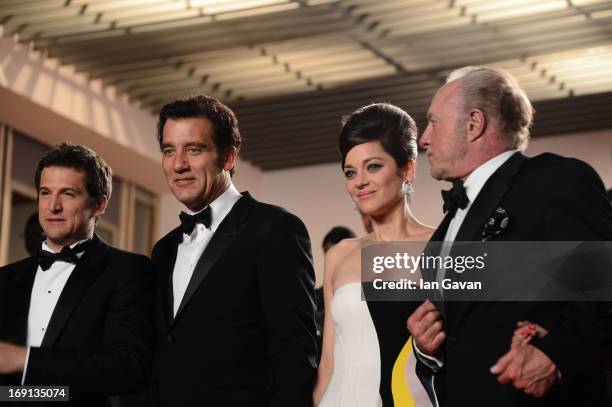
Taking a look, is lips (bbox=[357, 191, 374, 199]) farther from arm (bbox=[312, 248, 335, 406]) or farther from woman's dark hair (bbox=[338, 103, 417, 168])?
arm (bbox=[312, 248, 335, 406])

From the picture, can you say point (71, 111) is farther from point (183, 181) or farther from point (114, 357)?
point (114, 357)

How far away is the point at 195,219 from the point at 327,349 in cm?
63

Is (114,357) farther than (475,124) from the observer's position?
Yes

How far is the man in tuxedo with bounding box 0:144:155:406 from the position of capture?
2.85m

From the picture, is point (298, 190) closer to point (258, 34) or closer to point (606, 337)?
point (258, 34)

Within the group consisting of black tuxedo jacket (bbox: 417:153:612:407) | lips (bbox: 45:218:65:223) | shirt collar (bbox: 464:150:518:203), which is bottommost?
black tuxedo jacket (bbox: 417:153:612:407)

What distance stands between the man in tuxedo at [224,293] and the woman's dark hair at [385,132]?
436 mm

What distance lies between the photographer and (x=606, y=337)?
6.93 ft

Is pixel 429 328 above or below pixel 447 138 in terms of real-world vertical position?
below

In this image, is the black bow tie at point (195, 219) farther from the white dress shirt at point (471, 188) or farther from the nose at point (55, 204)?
the white dress shirt at point (471, 188)

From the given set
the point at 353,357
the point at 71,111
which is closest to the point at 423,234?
the point at 353,357

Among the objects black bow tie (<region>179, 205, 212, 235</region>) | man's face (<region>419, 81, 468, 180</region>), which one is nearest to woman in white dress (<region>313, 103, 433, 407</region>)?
black bow tie (<region>179, 205, 212, 235</region>)

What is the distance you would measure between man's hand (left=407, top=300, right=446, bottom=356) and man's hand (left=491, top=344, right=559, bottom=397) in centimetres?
27

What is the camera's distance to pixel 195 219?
10.2 ft
